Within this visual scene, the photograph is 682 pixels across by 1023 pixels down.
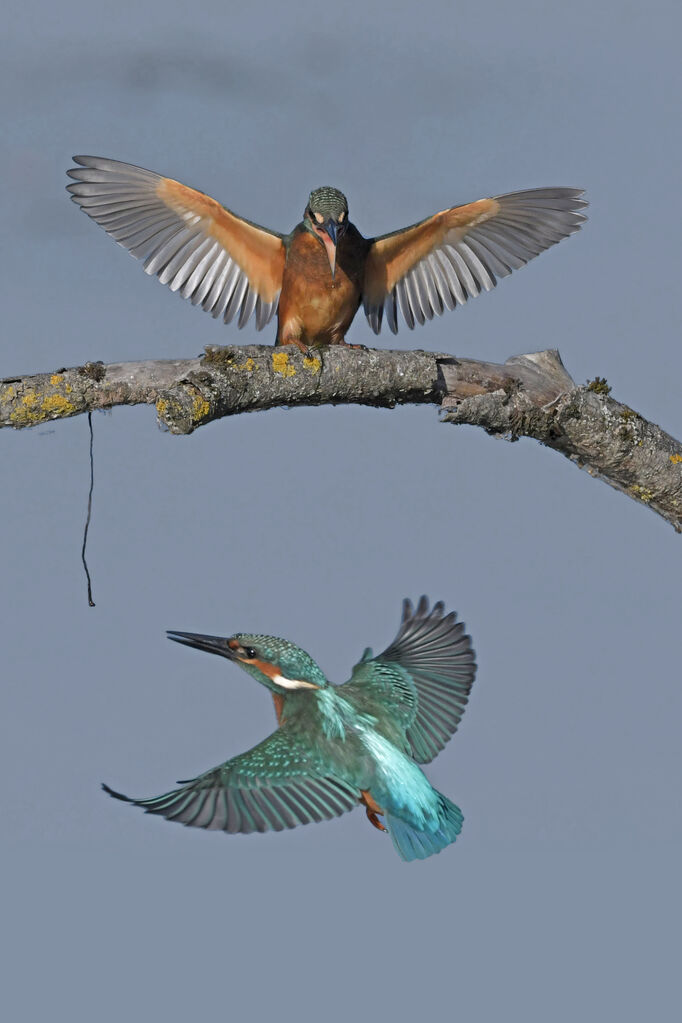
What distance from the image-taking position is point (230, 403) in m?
4.67

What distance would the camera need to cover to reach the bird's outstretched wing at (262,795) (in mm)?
3439

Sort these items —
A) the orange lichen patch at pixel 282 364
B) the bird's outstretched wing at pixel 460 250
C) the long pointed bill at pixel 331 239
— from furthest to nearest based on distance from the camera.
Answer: the bird's outstretched wing at pixel 460 250 < the long pointed bill at pixel 331 239 < the orange lichen patch at pixel 282 364

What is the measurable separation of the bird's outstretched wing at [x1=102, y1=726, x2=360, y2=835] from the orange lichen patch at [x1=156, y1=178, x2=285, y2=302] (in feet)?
8.88

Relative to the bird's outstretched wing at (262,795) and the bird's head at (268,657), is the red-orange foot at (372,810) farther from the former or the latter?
the bird's head at (268,657)

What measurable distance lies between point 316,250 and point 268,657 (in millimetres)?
2416

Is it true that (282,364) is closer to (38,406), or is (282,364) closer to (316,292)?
(316,292)

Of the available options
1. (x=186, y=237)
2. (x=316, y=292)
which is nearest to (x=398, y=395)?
(x=316, y=292)

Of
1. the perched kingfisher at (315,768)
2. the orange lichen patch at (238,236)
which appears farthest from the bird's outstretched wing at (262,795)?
the orange lichen patch at (238,236)

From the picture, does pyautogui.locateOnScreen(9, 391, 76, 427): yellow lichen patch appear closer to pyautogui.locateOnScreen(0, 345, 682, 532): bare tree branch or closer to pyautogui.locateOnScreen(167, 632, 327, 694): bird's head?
pyautogui.locateOnScreen(0, 345, 682, 532): bare tree branch

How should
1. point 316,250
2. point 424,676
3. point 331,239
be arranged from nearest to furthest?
point 424,676, point 331,239, point 316,250

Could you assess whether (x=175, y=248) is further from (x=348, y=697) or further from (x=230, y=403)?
(x=348, y=697)

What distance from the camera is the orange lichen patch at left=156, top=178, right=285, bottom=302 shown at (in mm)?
5422

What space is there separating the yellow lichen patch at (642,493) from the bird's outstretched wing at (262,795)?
2474 mm

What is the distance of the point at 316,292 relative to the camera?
5430mm
